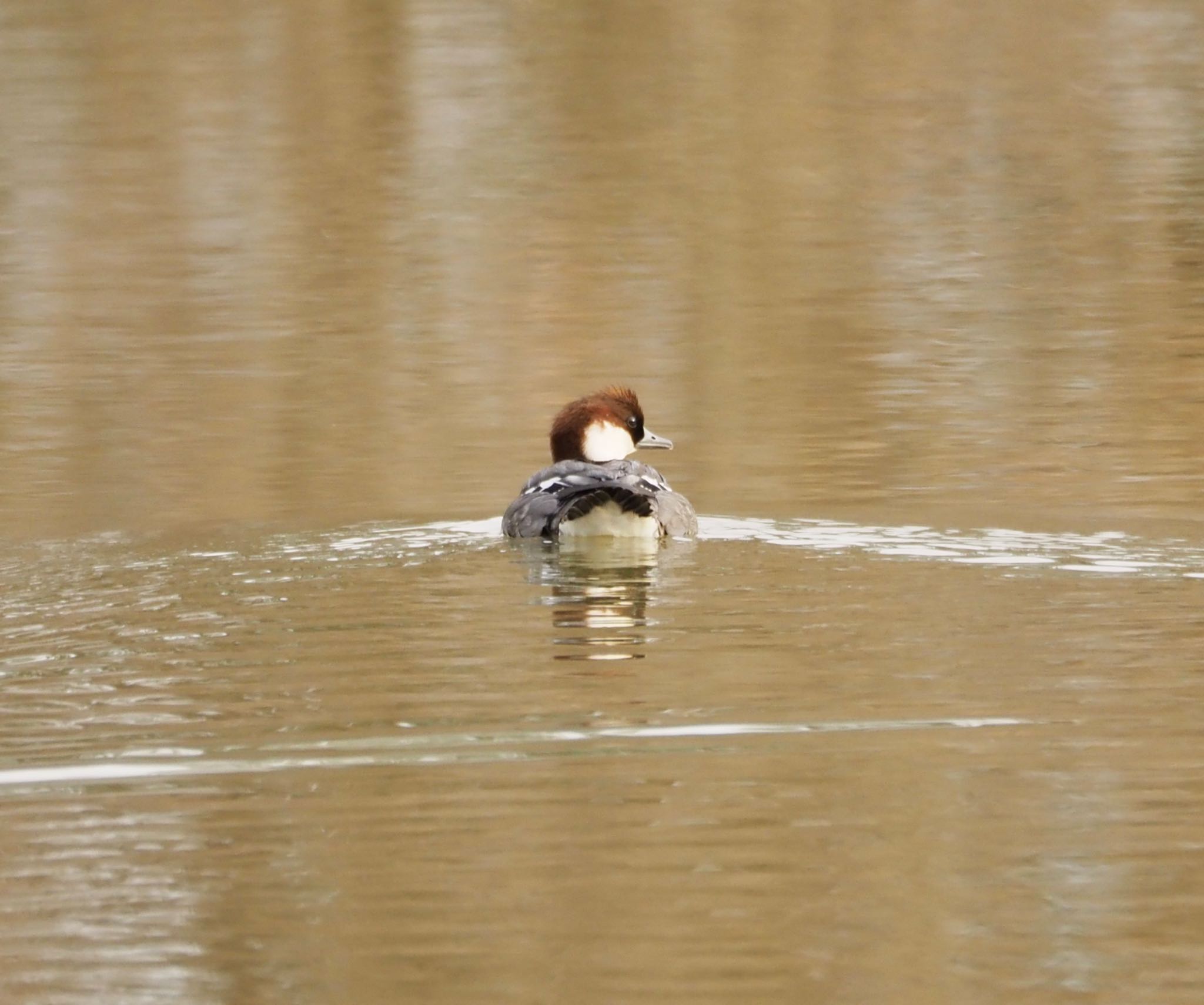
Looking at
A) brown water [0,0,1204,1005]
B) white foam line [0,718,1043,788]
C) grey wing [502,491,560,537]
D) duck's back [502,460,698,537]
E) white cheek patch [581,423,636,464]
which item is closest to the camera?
brown water [0,0,1204,1005]

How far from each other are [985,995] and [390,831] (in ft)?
4.43

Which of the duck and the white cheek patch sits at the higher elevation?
the duck

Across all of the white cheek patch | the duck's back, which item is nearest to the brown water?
the duck's back

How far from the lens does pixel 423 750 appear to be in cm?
533

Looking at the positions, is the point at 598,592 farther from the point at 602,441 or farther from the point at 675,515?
the point at 602,441

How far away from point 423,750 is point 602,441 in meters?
4.04

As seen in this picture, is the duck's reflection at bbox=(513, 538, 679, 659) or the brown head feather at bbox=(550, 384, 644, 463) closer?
the duck's reflection at bbox=(513, 538, 679, 659)

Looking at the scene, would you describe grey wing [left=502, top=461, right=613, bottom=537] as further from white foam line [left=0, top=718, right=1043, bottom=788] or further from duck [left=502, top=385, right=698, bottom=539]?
white foam line [left=0, top=718, right=1043, bottom=788]

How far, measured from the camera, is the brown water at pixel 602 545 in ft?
13.9

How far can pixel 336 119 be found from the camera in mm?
20516

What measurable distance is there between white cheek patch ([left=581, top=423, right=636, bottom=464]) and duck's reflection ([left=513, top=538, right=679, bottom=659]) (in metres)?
1.10

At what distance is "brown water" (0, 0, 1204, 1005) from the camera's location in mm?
4238

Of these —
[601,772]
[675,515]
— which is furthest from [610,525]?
[601,772]

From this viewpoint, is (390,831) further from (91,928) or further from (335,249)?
(335,249)
